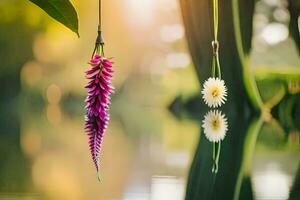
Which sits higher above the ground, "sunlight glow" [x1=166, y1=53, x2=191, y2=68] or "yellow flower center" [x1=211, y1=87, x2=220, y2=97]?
"sunlight glow" [x1=166, y1=53, x2=191, y2=68]

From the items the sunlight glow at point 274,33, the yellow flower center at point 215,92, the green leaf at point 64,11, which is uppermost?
the green leaf at point 64,11

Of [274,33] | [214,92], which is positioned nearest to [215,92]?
[214,92]

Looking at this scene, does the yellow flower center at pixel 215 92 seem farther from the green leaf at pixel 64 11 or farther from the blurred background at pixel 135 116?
the green leaf at pixel 64 11

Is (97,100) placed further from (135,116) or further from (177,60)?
(177,60)

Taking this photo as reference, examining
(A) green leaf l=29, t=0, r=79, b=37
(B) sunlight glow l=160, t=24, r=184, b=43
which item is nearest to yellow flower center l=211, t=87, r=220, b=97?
(B) sunlight glow l=160, t=24, r=184, b=43

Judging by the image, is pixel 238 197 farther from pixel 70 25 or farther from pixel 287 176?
pixel 70 25

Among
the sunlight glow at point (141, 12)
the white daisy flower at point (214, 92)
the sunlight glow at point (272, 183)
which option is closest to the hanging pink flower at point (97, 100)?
the sunlight glow at point (141, 12)

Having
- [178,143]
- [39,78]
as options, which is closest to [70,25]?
[39,78]

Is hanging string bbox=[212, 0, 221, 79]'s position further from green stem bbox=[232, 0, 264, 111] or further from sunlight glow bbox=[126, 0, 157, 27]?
sunlight glow bbox=[126, 0, 157, 27]
